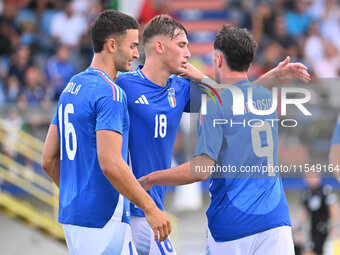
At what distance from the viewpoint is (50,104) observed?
13.2 meters

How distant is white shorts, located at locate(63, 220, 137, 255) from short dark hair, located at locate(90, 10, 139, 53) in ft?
4.28

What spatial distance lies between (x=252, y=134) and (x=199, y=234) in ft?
29.0

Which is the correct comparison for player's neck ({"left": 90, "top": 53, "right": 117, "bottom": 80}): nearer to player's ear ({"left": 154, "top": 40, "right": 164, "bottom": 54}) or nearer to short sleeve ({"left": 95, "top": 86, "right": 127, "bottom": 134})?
short sleeve ({"left": 95, "top": 86, "right": 127, "bottom": 134})

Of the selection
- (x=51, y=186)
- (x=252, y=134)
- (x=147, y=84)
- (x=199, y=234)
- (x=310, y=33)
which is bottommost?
(x=199, y=234)

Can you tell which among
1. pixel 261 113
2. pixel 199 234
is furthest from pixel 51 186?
pixel 261 113

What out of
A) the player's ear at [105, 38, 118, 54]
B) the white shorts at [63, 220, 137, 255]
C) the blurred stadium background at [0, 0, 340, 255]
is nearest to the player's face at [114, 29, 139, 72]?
the player's ear at [105, 38, 118, 54]

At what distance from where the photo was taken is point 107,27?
16.1 ft

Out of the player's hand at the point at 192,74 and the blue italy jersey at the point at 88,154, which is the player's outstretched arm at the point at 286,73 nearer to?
the player's hand at the point at 192,74

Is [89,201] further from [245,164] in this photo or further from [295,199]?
[295,199]

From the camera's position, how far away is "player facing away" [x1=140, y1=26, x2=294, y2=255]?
4.93 metres

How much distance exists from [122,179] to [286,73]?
5.87 ft

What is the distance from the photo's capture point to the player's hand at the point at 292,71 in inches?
206

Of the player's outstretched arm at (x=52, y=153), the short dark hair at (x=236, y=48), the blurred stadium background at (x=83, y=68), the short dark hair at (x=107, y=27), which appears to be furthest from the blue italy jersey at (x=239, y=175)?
the blurred stadium background at (x=83, y=68)

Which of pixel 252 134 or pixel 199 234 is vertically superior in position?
pixel 252 134
